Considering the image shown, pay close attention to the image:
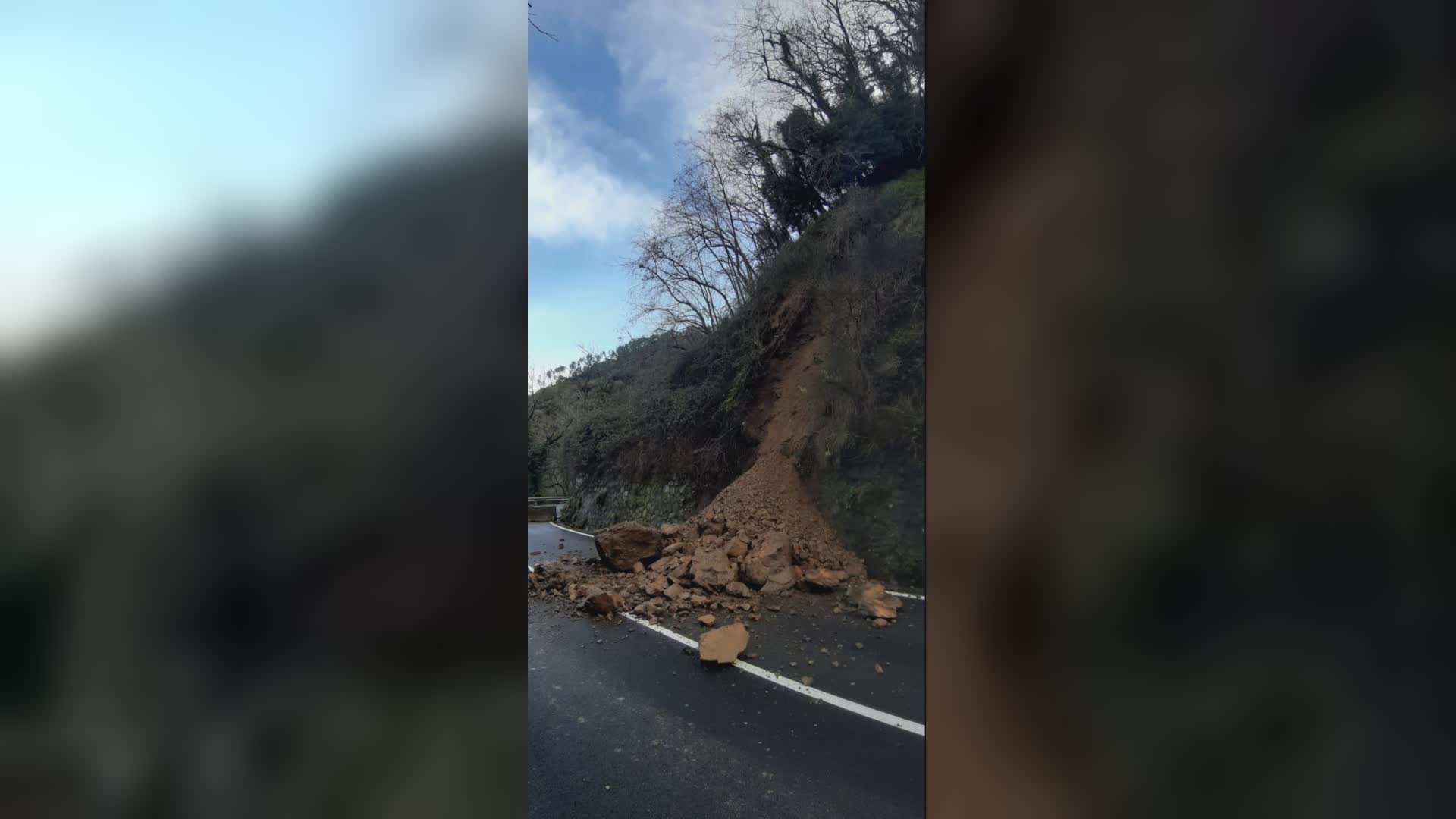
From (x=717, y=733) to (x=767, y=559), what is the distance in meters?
2.17

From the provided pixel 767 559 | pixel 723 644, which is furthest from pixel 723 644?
pixel 767 559

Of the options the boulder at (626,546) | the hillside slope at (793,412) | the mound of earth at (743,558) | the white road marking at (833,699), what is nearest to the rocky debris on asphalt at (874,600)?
the mound of earth at (743,558)

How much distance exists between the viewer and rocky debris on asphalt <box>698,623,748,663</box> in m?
3.68

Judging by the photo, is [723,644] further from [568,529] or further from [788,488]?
[568,529]

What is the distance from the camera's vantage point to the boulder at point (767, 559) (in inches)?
190

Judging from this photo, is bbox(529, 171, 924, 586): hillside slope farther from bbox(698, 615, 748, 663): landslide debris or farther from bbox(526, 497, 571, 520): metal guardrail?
bbox(698, 615, 748, 663): landslide debris

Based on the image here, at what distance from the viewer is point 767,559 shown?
4.98m

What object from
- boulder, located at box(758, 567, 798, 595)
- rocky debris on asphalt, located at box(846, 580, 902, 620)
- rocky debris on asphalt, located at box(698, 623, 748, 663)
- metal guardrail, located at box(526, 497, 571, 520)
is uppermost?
metal guardrail, located at box(526, 497, 571, 520)
